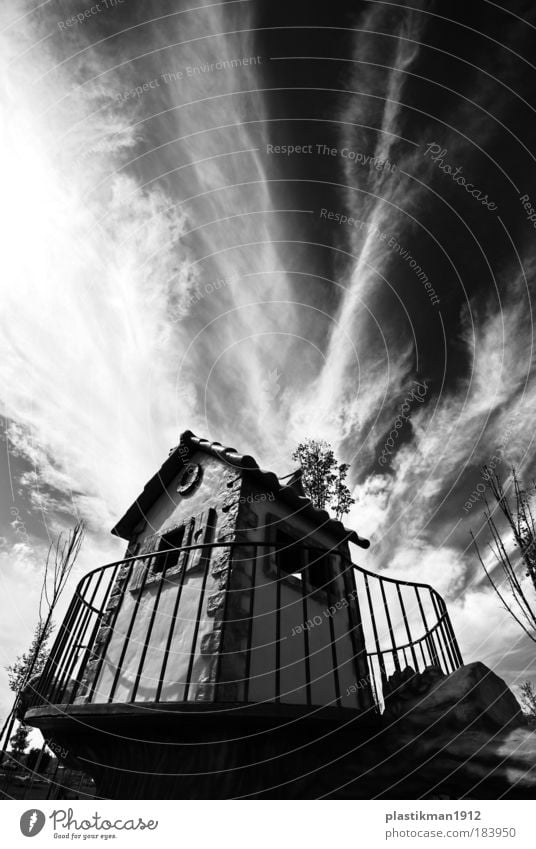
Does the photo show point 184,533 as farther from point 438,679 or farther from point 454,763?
point 454,763

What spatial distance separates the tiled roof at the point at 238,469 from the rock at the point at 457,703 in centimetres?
404

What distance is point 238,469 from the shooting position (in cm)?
771

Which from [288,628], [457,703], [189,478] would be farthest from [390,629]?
[189,478]

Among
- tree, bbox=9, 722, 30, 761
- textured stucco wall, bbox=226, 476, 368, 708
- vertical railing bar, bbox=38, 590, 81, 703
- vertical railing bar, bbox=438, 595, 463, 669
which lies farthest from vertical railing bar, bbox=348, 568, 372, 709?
tree, bbox=9, 722, 30, 761

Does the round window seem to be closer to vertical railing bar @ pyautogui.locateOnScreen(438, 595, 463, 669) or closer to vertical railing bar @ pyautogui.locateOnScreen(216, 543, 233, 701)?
vertical railing bar @ pyautogui.locateOnScreen(216, 543, 233, 701)

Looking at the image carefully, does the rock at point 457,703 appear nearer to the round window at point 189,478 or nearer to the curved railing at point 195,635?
the curved railing at point 195,635

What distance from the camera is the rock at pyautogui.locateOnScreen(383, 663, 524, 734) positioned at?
3443 mm

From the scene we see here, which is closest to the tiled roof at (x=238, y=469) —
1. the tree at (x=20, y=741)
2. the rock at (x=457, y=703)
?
the rock at (x=457, y=703)

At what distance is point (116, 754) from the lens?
4336 mm

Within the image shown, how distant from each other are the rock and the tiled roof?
4037mm

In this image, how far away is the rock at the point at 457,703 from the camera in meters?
3.44

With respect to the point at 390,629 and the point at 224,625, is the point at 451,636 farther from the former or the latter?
the point at 224,625

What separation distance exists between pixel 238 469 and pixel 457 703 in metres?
5.01

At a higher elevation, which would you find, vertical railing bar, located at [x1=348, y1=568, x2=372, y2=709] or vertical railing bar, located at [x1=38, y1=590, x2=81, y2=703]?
vertical railing bar, located at [x1=348, y1=568, x2=372, y2=709]
